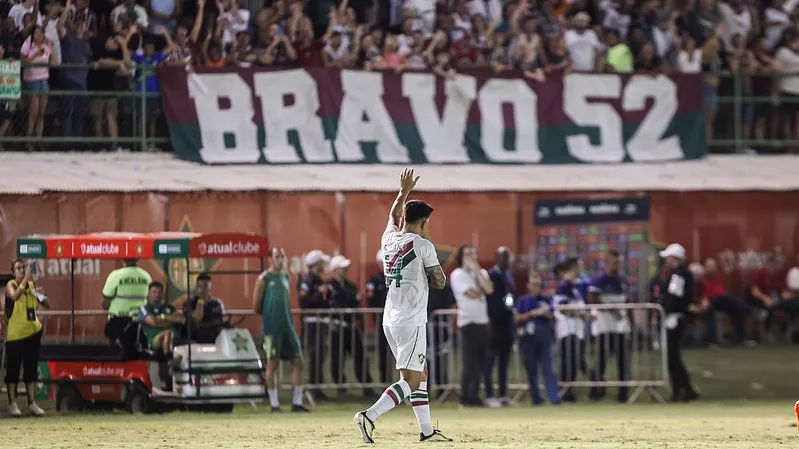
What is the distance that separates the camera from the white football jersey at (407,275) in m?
12.2

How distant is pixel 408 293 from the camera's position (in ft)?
40.4

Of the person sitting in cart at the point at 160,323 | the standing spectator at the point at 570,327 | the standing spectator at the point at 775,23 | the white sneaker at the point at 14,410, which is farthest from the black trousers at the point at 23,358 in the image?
the standing spectator at the point at 775,23

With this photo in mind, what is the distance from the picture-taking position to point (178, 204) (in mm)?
22734

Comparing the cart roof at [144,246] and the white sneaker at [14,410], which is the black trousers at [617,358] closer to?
the cart roof at [144,246]

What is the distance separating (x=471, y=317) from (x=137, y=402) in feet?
14.9

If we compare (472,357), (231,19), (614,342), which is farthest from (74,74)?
(614,342)

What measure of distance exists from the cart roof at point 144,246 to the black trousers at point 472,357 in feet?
9.88

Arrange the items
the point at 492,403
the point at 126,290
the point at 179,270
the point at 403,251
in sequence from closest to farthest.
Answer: the point at 403,251 → the point at 126,290 → the point at 492,403 → the point at 179,270

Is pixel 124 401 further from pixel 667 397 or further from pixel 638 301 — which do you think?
pixel 638 301

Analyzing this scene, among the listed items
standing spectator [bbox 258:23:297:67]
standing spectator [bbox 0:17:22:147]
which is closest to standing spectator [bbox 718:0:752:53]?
standing spectator [bbox 258:23:297:67]

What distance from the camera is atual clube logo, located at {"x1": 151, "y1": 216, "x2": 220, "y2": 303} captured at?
2057 centimetres

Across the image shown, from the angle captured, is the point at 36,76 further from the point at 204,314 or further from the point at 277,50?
the point at 204,314

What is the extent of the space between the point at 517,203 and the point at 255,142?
Answer: 15.5 ft

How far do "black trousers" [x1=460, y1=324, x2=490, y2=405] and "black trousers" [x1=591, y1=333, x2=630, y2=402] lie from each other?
183cm
